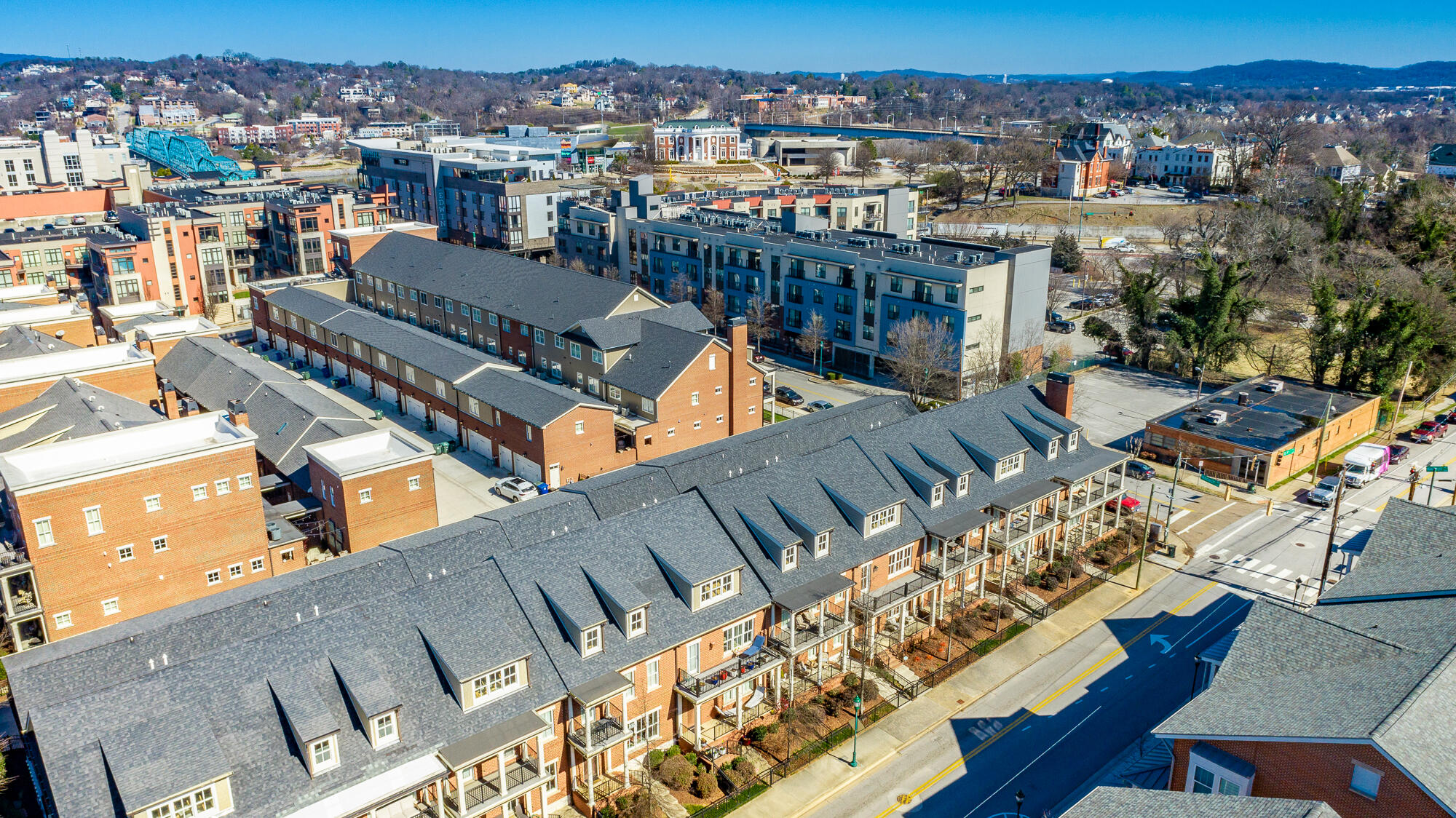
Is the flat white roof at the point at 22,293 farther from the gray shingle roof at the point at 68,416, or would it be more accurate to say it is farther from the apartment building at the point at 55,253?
the gray shingle roof at the point at 68,416

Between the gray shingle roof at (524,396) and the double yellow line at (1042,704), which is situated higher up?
the gray shingle roof at (524,396)

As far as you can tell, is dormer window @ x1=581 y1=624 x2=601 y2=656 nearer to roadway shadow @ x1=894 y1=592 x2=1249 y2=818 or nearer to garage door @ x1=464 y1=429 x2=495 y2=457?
roadway shadow @ x1=894 y1=592 x2=1249 y2=818

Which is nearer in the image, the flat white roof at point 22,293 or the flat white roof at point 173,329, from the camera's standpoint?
the flat white roof at point 173,329

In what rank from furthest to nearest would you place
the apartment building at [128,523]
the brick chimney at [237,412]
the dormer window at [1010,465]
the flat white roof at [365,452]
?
the brick chimney at [237,412], the flat white roof at [365,452], the dormer window at [1010,465], the apartment building at [128,523]

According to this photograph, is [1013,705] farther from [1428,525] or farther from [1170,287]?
[1170,287]

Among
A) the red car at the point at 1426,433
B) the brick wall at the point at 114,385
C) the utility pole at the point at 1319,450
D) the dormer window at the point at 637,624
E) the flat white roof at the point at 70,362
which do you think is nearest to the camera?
the dormer window at the point at 637,624

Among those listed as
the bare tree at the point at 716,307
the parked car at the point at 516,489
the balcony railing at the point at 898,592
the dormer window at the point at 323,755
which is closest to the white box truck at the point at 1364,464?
the balcony railing at the point at 898,592

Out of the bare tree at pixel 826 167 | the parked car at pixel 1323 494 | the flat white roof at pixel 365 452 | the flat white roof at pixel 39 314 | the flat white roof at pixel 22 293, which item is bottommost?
the parked car at pixel 1323 494

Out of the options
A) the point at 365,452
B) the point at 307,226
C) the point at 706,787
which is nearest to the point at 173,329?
the point at 365,452
